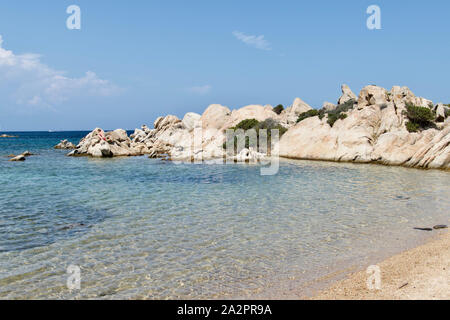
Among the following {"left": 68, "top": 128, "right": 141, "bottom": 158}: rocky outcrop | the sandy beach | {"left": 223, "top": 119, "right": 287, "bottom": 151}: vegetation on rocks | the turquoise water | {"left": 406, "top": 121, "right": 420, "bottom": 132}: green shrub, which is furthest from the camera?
{"left": 223, "top": 119, "right": 287, "bottom": 151}: vegetation on rocks

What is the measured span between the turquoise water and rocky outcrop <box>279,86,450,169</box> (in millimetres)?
9729

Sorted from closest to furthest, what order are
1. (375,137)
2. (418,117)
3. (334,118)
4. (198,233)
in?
(198,233)
(418,117)
(375,137)
(334,118)

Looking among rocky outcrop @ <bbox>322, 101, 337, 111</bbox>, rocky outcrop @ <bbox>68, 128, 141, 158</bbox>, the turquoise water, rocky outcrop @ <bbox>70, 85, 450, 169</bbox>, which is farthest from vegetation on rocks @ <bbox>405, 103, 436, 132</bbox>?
rocky outcrop @ <bbox>68, 128, 141, 158</bbox>

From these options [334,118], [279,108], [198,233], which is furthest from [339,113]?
[198,233]

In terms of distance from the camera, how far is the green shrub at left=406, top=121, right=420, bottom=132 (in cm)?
3791

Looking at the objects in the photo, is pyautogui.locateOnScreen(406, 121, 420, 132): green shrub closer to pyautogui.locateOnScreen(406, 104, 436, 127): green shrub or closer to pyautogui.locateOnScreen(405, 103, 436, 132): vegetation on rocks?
pyautogui.locateOnScreen(405, 103, 436, 132): vegetation on rocks

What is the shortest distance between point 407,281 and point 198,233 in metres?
6.94

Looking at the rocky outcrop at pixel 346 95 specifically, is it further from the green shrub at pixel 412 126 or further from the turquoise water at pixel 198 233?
the turquoise water at pixel 198 233

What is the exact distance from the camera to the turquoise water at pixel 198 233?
336 inches

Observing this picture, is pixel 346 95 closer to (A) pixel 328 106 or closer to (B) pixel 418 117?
(A) pixel 328 106

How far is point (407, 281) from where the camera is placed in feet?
25.6

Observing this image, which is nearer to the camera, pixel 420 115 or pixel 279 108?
pixel 420 115

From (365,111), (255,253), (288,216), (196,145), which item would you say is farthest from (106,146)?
(255,253)

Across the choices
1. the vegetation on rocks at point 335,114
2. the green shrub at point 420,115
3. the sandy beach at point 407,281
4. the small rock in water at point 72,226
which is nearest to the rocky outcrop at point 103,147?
the vegetation on rocks at point 335,114
